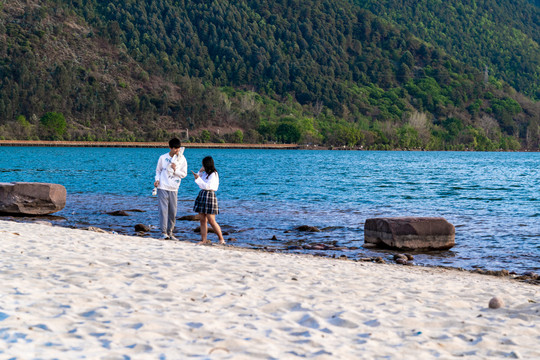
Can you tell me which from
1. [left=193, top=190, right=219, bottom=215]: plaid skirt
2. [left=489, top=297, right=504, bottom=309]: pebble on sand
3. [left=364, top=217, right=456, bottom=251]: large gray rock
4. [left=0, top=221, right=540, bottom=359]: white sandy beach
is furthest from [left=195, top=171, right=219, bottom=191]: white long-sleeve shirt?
[left=489, top=297, right=504, bottom=309]: pebble on sand

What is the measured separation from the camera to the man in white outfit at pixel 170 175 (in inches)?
532

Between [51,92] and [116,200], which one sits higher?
[51,92]

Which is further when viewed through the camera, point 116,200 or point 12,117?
point 12,117

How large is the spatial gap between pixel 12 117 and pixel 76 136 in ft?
69.3

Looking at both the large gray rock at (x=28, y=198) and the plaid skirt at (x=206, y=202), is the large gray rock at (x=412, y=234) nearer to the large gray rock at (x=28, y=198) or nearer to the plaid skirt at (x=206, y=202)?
the plaid skirt at (x=206, y=202)

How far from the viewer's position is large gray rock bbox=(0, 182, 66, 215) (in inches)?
833

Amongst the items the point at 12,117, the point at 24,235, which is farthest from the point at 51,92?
the point at 24,235

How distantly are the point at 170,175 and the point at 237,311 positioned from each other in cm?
745

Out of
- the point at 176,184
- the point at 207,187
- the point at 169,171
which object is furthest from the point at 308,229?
the point at 207,187

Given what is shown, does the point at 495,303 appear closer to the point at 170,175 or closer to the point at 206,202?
the point at 206,202

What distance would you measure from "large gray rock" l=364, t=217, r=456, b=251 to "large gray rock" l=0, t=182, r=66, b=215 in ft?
40.3

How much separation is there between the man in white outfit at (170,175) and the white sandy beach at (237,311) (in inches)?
138

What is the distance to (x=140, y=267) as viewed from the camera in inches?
360

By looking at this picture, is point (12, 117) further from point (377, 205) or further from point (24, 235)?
point (24, 235)
